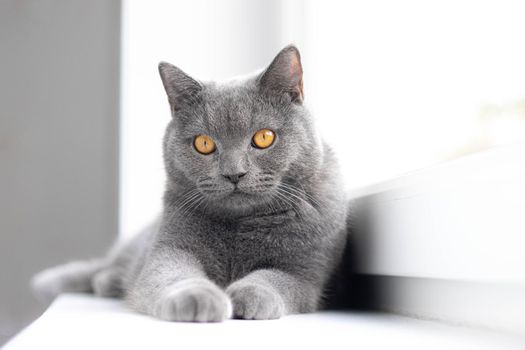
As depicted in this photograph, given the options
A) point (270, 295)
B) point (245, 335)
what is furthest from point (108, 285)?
point (245, 335)

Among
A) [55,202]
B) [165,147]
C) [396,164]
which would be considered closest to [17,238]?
[55,202]

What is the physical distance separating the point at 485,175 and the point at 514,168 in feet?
0.21

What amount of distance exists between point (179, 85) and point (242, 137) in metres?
0.22

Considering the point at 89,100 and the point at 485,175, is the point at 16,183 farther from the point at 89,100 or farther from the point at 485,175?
the point at 485,175

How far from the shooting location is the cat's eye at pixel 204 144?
1.24 metres

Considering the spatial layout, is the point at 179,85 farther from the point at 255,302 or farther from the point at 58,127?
the point at 58,127

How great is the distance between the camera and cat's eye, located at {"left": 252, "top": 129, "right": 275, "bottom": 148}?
121cm

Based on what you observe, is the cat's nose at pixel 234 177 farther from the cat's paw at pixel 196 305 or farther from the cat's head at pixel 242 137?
the cat's paw at pixel 196 305

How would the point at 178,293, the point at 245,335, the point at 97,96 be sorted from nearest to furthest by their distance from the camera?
the point at 245,335, the point at 178,293, the point at 97,96

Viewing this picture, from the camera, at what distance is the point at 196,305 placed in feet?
2.98

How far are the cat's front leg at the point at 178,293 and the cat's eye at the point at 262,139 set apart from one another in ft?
0.85

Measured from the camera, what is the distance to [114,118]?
2404mm

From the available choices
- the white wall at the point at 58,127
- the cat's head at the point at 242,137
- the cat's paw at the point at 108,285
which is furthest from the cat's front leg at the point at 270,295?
the white wall at the point at 58,127

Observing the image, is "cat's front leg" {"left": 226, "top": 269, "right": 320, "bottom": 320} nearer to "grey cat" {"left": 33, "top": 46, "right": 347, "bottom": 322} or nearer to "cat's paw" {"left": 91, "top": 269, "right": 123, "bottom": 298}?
"grey cat" {"left": 33, "top": 46, "right": 347, "bottom": 322}
